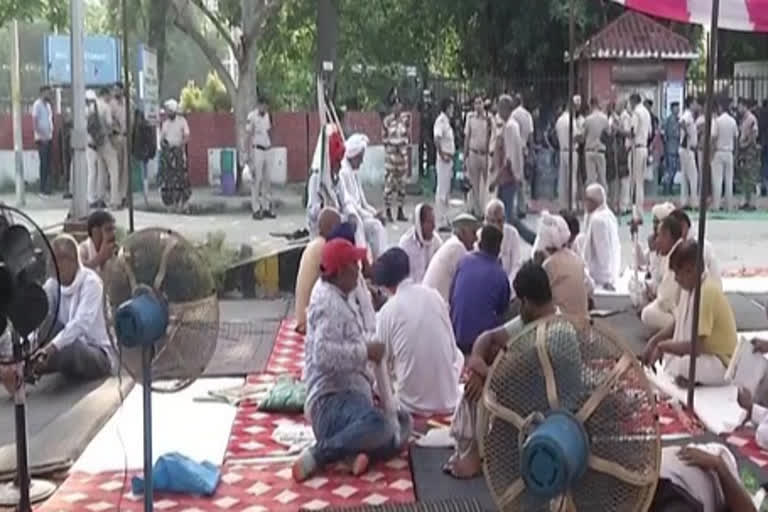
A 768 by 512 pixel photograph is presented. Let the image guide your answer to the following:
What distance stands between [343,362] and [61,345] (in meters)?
2.46

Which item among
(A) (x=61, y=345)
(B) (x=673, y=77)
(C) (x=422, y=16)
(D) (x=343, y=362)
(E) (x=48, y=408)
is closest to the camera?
(D) (x=343, y=362)

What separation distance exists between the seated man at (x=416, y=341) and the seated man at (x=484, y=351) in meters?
1.03

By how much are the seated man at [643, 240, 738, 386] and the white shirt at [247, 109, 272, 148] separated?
33.6 feet

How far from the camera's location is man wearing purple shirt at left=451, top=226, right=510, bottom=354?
22.7ft

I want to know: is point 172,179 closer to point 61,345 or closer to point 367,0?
point 367,0

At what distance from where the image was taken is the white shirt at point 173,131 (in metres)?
17.0

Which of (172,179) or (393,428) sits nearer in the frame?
(393,428)

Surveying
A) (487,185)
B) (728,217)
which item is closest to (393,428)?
(487,185)

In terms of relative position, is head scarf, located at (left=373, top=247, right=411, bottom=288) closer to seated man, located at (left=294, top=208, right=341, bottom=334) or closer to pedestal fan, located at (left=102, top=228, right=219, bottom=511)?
pedestal fan, located at (left=102, top=228, right=219, bottom=511)

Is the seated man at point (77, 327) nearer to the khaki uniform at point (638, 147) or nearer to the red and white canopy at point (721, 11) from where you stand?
the red and white canopy at point (721, 11)

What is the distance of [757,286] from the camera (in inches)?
408

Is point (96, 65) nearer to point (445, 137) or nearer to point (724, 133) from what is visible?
point (445, 137)

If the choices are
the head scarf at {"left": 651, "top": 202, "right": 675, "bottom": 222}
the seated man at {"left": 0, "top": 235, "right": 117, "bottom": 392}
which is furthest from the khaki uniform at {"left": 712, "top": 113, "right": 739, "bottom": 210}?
the seated man at {"left": 0, "top": 235, "right": 117, "bottom": 392}

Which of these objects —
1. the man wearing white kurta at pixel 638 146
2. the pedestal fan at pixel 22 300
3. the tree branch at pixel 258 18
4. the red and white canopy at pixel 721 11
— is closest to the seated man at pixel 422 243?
the red and white canopy at pixel 721 11
